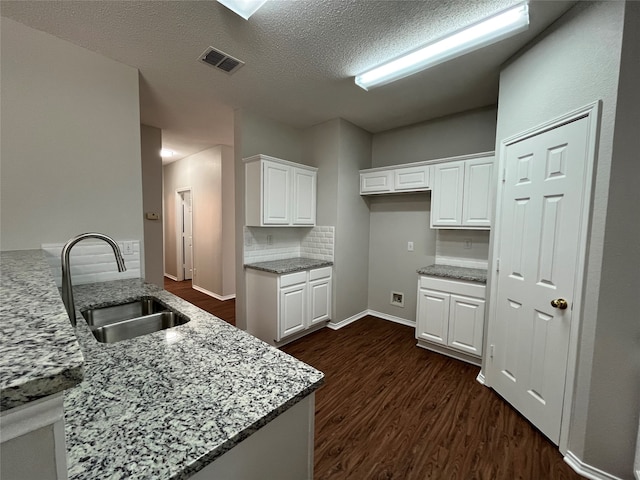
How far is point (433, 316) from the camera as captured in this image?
286 cm

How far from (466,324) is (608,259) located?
142 cm

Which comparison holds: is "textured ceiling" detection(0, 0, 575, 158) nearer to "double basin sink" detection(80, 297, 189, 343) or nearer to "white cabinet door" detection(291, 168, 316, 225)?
"white cabinet door" detection(291, 168, 316, 225)

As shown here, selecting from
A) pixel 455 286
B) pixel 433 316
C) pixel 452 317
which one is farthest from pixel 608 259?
pixel 433 316

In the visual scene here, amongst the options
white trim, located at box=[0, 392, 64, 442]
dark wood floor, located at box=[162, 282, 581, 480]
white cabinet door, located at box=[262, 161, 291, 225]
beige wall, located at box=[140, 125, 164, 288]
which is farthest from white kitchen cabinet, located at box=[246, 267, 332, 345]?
white trim, located at box=[0, 392, 64, 442]

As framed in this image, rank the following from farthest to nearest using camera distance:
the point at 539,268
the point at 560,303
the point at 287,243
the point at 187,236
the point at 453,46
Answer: the point at 187,236 < the point at 287,243 < the point at 453,46 < the point at 539,268 < the point at 560,303

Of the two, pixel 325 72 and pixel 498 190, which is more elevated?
pixel 325 72

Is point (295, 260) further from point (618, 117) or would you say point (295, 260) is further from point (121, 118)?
point (618, 117)

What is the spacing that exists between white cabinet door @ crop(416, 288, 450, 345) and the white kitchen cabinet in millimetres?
1143

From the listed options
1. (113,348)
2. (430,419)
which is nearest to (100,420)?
(113,348)

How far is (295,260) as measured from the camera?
3570 millimetres

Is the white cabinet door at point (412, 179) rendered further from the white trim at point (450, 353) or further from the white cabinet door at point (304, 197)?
the white trim at point (450, 353)

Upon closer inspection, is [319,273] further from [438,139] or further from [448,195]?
[438,139]

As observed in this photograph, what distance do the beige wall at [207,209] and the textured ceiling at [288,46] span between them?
5.69ft

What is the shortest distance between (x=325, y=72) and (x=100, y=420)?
8.55ft
